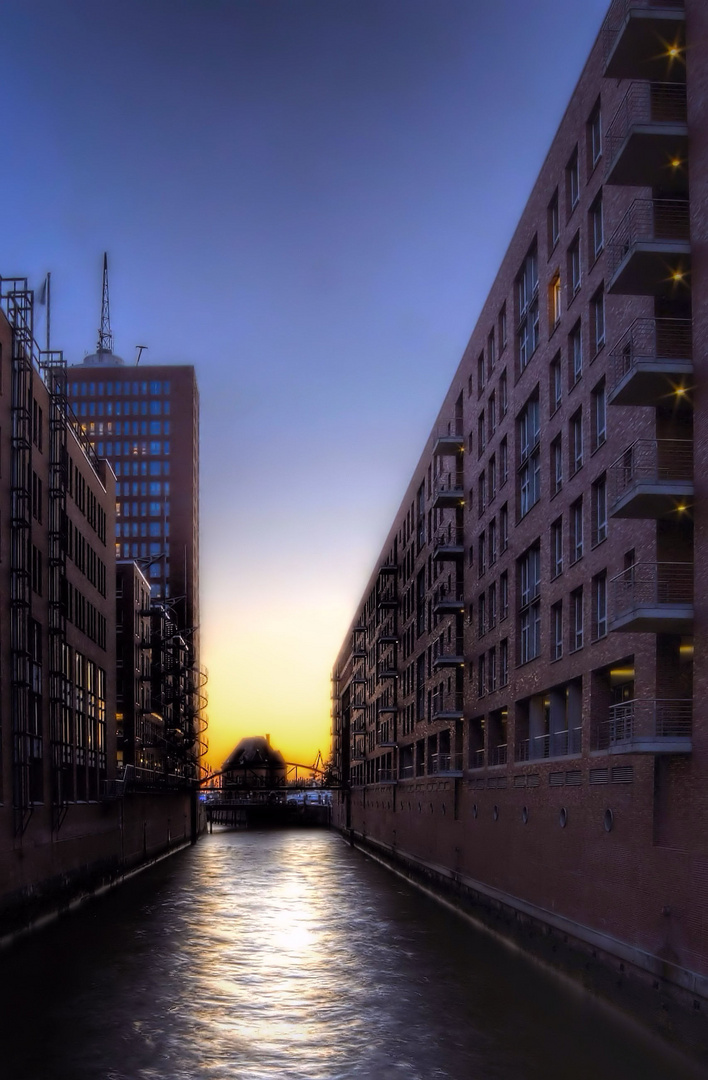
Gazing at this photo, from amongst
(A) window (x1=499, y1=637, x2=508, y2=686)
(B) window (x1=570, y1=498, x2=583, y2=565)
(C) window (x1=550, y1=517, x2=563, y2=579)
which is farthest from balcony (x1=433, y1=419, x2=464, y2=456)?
(B) window (x1=570, y1=498, x2=583, y2=565)

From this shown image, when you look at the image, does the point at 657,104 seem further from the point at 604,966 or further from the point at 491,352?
the point at 491,352

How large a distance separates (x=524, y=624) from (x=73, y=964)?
17.1 meters

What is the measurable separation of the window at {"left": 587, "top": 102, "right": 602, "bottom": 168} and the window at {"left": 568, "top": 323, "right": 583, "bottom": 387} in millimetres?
4315

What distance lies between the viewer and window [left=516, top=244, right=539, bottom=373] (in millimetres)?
37719

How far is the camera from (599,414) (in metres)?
30.2

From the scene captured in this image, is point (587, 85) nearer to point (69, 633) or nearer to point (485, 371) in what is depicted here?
point (485, 371)

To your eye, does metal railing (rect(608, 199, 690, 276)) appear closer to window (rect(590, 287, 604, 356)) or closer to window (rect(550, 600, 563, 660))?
window (rect(590, 287, 604, 356))

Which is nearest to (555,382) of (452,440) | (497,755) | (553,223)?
(553,223)

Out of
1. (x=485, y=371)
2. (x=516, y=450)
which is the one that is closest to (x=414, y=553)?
(x=485, y=371)

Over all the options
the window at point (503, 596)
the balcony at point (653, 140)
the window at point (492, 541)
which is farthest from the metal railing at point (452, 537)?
the balcony at point (653, 140)

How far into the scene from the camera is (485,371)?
150ft

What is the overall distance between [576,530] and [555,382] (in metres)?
5.13

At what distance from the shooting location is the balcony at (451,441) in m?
50.3

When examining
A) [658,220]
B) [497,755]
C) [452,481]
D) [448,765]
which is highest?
[658,220]
